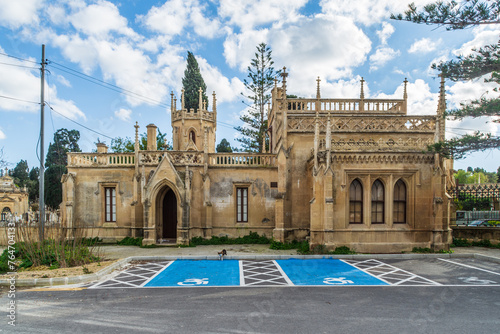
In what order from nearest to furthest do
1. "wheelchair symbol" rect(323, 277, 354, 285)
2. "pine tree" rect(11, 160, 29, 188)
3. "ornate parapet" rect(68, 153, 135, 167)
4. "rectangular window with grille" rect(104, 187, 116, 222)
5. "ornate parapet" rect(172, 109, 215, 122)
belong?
"wheelchair symbol" rect(323, 277, 354, 285) → "ornate parapet" rect(68, 153, 135, 167) → "rectangular window with grille" rect(104, 187, 116, 222) → "ornate parapet" rect(172, 109, 215, 122) → "pine tree" rect(11, 160, 29, 188)

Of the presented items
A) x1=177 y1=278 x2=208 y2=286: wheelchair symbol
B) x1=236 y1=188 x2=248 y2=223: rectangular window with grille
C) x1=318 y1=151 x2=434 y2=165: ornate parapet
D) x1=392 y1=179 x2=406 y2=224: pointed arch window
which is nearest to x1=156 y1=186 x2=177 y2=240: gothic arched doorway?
x1=236 y1=188 x2=248 y2=223: rectangular window with grille

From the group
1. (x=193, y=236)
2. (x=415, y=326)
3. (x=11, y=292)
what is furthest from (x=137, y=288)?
(x=193, y=236)

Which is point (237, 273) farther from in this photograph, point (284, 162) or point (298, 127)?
point (298, 127)

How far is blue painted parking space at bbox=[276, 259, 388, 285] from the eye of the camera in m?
10.9

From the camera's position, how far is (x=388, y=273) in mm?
12188

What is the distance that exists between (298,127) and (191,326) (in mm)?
14311

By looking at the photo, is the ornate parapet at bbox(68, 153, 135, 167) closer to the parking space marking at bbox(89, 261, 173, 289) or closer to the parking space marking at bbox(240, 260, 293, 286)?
the parking space marking at bbox(89, 261, 173, 289)

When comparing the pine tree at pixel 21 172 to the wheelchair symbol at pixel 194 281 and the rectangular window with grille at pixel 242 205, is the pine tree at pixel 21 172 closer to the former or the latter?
the rectangular window with grille at pixel 242 205

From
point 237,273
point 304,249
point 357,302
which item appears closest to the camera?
point 357,302

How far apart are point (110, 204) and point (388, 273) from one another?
17.0 metres

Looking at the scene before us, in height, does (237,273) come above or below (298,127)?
below

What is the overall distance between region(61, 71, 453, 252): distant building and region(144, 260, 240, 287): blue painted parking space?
4.64 metres

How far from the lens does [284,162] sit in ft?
62.0

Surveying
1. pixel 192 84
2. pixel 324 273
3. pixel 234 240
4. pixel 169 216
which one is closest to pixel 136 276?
pixel 324 273
